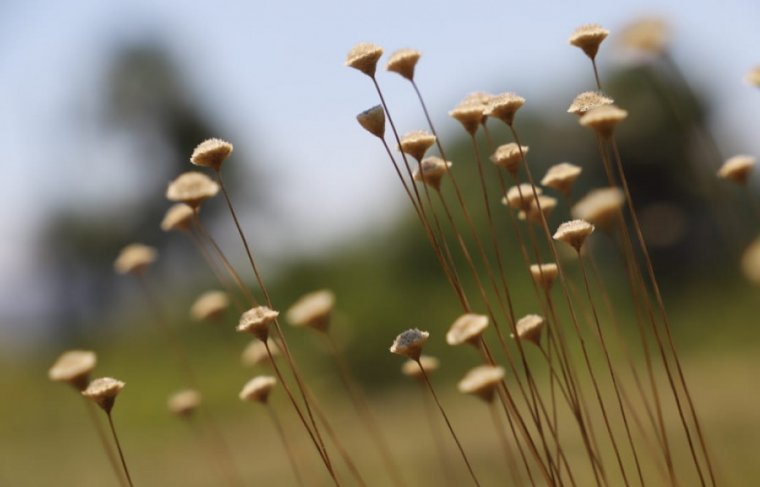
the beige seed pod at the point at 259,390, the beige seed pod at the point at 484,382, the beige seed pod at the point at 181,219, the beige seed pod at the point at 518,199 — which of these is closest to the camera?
the beige seed pod at the point at 484,382

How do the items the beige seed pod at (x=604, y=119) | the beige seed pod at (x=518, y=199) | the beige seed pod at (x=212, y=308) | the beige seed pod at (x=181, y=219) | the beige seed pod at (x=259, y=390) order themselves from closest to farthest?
1. the beige seed pod at (x=604, y=119)
2. the beige seed pod at (x=518, y=199)
3. the beige seed pod at (x=259, y=390)
4. the beige seed pod at (x=181, y=219)
5. the beige seed pod at (x=212, y=308)

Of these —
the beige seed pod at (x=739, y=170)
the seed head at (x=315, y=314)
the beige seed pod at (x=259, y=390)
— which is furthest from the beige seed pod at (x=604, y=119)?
the beige seed pod at (x=259, y=390)

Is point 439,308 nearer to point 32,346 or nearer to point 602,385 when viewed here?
point 602,385

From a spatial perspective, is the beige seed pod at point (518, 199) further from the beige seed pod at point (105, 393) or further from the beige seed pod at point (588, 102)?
Result: the beige seed pod at point (105, 393)

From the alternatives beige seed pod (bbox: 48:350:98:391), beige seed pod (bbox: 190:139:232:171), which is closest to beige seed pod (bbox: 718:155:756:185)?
beige seed pod (bbox: 190:139:232:171)

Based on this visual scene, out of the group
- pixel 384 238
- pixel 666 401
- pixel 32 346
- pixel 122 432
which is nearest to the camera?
pixel 666 401

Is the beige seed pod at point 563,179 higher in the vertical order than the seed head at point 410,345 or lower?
higher

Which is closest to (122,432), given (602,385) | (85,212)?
(602,385)
